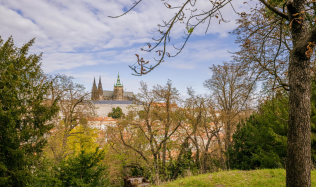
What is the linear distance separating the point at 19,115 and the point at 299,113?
1073 centimetres

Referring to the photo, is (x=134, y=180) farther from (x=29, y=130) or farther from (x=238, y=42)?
(x=238, y=42)

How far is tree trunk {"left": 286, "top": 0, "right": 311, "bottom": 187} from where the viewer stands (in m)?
3.16

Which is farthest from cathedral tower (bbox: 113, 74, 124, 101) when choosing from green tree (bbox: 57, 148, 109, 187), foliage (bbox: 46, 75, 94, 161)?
green tree (bbox: 57, 148, 109, 187)

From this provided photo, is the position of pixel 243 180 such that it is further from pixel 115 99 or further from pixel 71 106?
pixel 115 99

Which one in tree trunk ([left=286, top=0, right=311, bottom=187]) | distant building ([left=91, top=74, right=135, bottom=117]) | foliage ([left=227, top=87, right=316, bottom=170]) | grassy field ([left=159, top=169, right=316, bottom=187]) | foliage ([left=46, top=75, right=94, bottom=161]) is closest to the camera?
tree trunk ([left=286, top=0, right=311, bottom=187])

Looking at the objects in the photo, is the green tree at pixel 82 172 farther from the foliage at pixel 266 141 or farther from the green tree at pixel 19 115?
the foliage at pixel 266 141

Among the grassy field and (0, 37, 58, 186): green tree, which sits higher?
(0, 37, 58, 186): green tree

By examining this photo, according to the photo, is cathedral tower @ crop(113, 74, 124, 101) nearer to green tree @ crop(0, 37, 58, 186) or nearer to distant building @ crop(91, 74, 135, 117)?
distant building @ crop(91, 74, 135, 117)

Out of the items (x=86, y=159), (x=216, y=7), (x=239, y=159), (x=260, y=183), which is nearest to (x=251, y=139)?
(x=239, y=159)

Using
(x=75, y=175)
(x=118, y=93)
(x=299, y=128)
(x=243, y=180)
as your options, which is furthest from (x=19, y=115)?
(x=118, y=93)

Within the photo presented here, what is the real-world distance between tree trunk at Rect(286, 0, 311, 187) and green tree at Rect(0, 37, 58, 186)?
29.7ft

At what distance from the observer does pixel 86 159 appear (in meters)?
5.64

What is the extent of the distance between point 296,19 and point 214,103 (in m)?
17.4

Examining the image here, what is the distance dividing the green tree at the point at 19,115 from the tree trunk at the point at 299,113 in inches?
356
